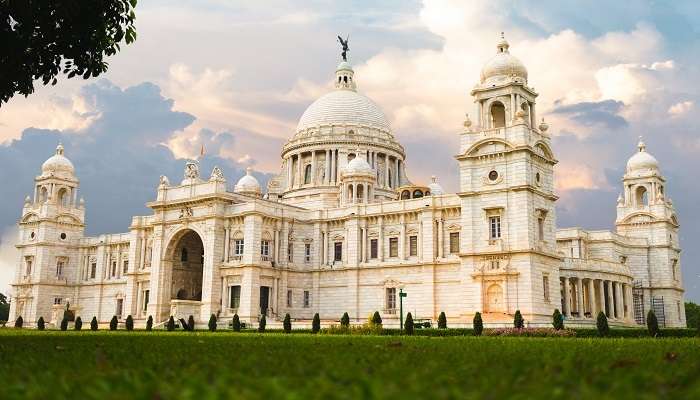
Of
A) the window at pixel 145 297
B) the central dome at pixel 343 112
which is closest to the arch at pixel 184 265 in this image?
the window at pixel 145 297

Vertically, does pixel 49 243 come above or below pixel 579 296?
above

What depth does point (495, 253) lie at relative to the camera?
52.3m

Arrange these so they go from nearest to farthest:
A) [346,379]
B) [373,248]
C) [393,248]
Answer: [346,379] → [393,248] → [373,248]

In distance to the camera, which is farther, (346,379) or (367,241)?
(367,241)

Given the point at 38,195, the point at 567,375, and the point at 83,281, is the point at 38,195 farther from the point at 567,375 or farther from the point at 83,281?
A: the point at 567,375

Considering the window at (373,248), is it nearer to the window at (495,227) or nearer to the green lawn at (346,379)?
the window at (495,227)

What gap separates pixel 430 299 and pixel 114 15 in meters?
44.9

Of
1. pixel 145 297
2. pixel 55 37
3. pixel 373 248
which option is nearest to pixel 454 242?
pixel 373 248

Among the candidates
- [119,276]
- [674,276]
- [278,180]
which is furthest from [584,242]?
[119,276]

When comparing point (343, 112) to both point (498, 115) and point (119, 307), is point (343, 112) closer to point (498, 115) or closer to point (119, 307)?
point (498, 115)

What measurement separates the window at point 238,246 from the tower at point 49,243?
29.3m

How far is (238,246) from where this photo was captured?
215 ft

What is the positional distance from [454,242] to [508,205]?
9241 millimetres

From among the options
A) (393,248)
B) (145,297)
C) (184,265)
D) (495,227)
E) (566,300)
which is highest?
(495,227)
